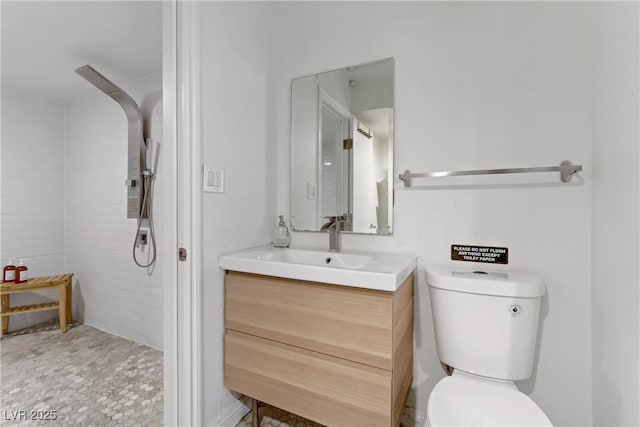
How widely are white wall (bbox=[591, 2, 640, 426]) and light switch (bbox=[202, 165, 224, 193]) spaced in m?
1.40

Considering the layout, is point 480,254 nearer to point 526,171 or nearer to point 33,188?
point 526,171

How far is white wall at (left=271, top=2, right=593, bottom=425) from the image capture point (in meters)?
1.07

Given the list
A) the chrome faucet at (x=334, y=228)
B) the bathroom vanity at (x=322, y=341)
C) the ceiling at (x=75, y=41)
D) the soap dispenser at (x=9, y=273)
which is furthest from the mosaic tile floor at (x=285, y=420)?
the soap dispenser at (x=9, y=273)

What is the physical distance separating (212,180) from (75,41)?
1.47 meters

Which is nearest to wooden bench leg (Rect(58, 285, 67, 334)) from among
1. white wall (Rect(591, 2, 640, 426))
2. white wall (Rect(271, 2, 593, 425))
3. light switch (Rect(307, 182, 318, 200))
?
light switch (Rect(307, 182, 318, 200))

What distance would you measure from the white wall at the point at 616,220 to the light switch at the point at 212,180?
1.40 meters

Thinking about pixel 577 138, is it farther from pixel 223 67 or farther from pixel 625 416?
pixel 223 67

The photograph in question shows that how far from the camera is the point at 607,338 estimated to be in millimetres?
921

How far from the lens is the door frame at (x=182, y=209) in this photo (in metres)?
→ 1.10

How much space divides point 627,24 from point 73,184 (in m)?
3.65

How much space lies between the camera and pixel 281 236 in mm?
1552

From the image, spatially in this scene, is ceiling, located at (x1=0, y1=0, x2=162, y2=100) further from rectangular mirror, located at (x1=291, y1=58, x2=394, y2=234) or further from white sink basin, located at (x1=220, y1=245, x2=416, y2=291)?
white sink basin, located at (x1=220, y1=245, x2=416, y2=291)

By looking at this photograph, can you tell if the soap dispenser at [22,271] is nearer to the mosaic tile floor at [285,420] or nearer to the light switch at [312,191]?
the mosaic tile floor at [285,420]

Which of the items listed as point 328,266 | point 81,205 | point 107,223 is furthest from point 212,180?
point 81,205
